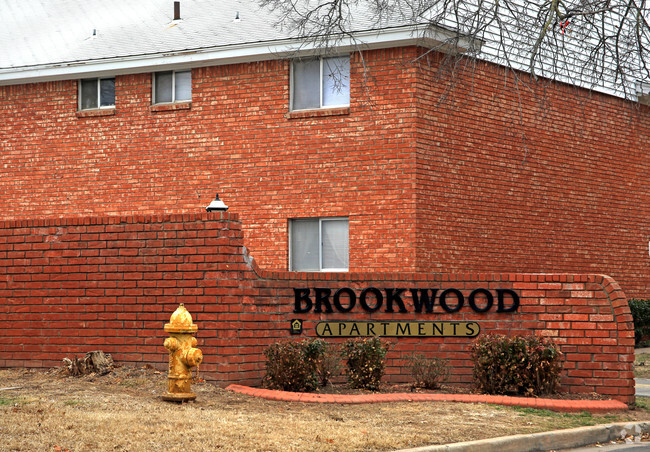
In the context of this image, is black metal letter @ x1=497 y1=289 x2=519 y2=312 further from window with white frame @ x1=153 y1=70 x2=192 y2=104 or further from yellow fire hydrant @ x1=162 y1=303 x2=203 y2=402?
window with white frame @ x1=153 y1=70 x2=192 y2=104

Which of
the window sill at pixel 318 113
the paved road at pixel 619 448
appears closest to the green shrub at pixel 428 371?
the paved road at pixel 619 448

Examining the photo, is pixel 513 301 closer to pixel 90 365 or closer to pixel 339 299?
pixel 339 299

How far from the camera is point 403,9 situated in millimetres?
17453

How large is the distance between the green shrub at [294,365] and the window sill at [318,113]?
283 inches

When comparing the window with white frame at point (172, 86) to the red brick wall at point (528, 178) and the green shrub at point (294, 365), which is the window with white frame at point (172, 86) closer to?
the red brick wall at point (528, 178)

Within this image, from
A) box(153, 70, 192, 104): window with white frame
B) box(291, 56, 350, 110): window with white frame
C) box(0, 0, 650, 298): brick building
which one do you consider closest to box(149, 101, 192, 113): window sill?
box(0, 0, 650, 298): brick building

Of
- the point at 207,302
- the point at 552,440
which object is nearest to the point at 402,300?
the point at 207,302

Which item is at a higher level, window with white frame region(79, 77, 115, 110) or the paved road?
window with white frame region(79, 77, 115, 110)

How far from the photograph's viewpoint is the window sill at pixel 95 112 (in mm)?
19469

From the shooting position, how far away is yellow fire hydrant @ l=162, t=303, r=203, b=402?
9.80 meters

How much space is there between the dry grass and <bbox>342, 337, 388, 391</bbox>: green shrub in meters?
1.04

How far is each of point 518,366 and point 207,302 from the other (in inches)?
154

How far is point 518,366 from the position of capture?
36.4 feet

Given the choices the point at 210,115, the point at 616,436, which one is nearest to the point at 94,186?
the point at 210,115
